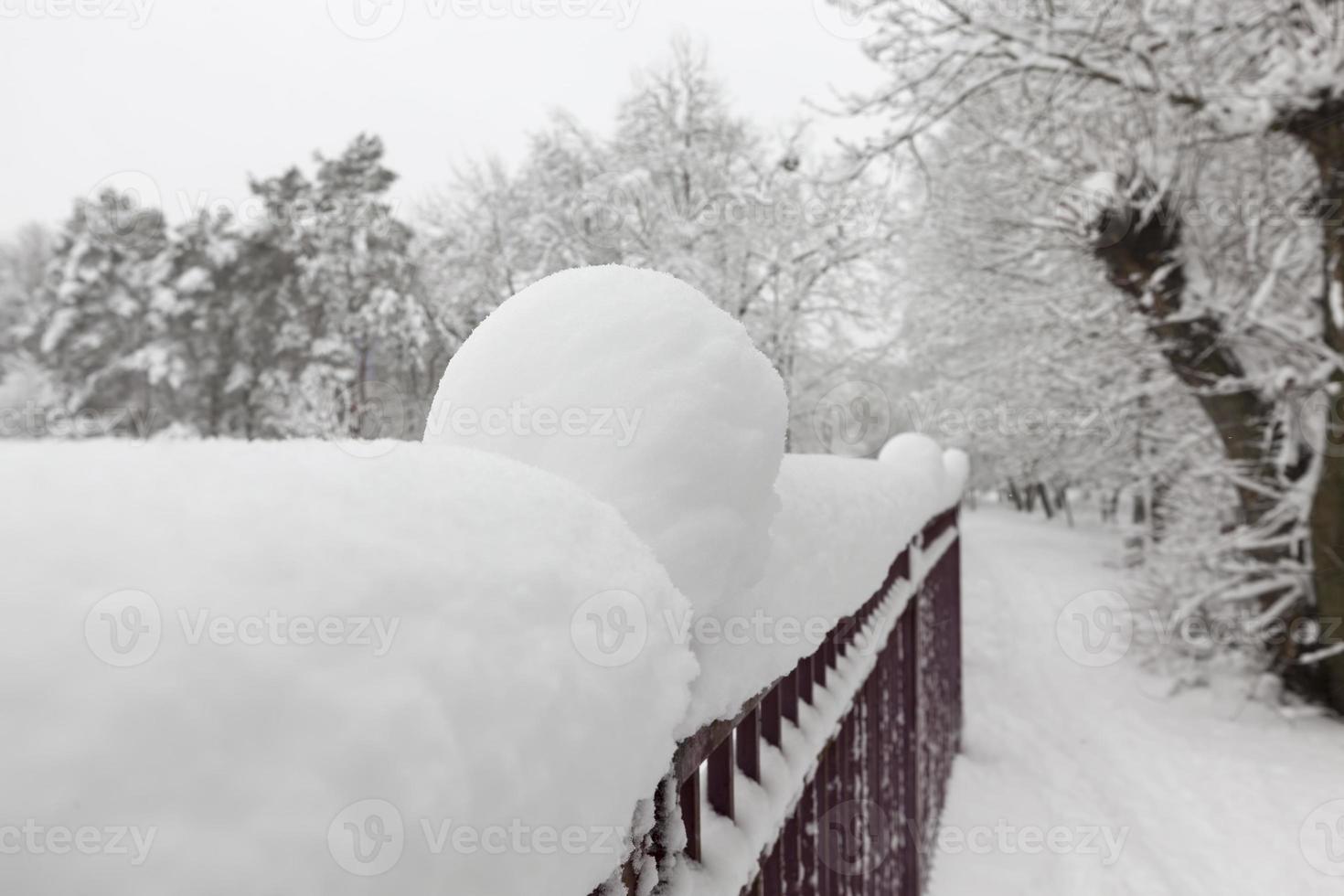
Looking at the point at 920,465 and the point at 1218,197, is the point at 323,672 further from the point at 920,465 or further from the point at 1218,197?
the point at 1218,197

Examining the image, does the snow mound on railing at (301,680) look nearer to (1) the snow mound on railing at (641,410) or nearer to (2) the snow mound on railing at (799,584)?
(1) the snow mound on railing at (641,410)

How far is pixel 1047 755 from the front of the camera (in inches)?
235

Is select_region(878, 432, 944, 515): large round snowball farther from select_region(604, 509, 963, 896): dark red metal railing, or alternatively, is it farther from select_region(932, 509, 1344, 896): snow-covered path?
select_region(932, 509, 1344, 896): snow-covered path

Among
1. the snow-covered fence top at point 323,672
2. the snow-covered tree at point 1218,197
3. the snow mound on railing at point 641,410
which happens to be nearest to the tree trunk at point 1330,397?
the snow-covered tree at point 1218,197

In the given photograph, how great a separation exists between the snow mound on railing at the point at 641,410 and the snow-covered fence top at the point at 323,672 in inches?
3.7

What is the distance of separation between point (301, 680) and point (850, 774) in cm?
209

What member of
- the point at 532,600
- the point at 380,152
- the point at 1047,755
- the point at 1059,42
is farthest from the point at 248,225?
the point at 532,600

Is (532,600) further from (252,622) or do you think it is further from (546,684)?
(252,622)

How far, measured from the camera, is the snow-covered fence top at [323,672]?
37 cm

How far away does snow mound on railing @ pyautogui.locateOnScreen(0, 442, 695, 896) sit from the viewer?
37 cm

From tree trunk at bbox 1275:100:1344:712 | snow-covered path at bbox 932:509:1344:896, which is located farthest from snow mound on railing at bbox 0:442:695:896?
tree trunk at bbox 1275:100:1344:712

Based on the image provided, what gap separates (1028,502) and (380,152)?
32.2m

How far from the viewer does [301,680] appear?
0.45m

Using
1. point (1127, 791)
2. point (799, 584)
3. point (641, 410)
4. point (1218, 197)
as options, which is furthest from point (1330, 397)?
point (641, 410)
